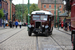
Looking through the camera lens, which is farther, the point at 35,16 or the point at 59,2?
the point at 59,2

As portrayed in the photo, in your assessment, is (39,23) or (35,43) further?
(39,23)

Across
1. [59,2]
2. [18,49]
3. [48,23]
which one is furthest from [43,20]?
[59,2]

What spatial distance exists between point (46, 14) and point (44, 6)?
73663mm

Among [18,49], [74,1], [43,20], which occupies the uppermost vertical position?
[74,1]

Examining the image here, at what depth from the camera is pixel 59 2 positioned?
90.9 meters

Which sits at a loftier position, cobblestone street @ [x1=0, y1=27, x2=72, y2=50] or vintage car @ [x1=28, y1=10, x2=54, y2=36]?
vintage car @ [x1=28, y1=10, x2=54, y2=36]

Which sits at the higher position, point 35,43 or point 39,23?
point 39,23

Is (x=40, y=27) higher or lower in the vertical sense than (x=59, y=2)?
lower

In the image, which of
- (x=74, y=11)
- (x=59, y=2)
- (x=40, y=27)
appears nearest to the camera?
(x=74, y=11)

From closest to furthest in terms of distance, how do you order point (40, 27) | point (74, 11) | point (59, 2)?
point (74, 11)
point (40, 27)
point (59, 2)

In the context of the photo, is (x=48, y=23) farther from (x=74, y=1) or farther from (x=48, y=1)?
(x=48, y=1)

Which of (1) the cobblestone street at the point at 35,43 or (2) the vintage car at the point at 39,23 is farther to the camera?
(2) the vintage car at the point at 39,23

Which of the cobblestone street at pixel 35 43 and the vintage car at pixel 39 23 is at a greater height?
the vintage car at pixel 39 23

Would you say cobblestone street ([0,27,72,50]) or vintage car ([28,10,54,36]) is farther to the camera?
vintage car ([28,10,54,36])
